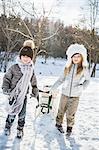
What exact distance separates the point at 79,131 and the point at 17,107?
4.89 feet

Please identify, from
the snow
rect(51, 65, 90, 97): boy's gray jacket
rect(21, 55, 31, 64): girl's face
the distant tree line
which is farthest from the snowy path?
the distant tree line

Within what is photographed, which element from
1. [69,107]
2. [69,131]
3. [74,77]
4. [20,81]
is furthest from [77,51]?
[69,131]

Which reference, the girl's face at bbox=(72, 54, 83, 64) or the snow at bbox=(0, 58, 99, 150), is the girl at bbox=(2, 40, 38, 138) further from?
the girl's face at bbox=(72, 54, 83, 64)

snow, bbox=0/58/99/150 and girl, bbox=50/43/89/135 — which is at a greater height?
girl, bbox=50/43/89/135

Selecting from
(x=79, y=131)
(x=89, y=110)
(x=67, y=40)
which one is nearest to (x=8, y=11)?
(x=89, y=110)

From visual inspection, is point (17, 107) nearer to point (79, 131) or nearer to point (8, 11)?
point (79, 131)

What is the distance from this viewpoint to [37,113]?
7.06 m

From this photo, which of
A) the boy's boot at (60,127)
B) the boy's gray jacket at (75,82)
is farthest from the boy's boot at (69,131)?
the boy's gray jacket at (75,82)

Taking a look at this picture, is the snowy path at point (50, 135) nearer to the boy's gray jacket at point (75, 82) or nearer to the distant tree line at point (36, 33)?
the boy's gray jacket at point (75, 82)

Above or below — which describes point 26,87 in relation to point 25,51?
below

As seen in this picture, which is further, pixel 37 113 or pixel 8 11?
pixel 8 11

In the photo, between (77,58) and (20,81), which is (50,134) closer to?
(20,81)

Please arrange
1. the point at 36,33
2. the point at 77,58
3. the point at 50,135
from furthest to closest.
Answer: the point at 36,33
the point at 77,58
the point at 50,135

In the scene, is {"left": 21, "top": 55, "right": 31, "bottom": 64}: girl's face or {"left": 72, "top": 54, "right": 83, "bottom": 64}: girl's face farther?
{"left": 72, "top": 54, "right": 83, "bottom": 64}: girl's face
